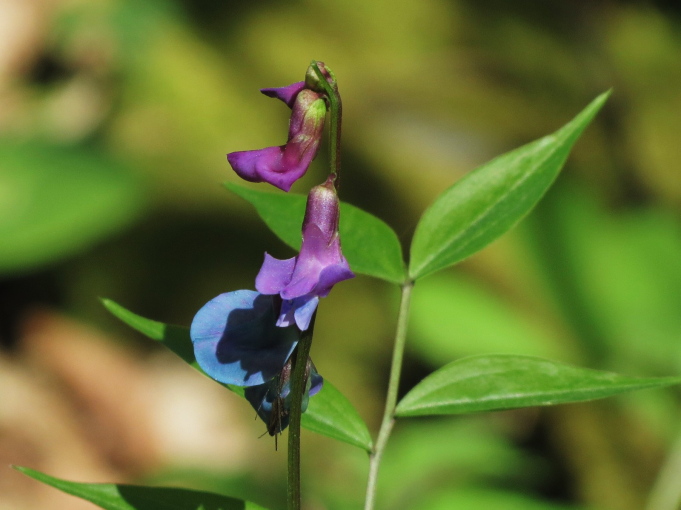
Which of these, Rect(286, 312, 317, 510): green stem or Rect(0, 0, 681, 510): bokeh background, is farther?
Rect(0, 0, 681, 510): bokeh background

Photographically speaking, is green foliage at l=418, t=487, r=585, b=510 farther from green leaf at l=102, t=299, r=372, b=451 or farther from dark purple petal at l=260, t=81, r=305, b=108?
dark purple petal at l=260, t=81, r=305, b=108

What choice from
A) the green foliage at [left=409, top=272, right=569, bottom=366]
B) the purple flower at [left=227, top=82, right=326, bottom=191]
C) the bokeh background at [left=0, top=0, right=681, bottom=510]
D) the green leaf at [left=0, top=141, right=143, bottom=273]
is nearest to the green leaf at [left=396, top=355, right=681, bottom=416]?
the purple flower at [left=227, top=82, right=326, bottom=191]

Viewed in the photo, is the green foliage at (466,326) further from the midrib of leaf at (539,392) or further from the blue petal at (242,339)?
the blue petal at (242,339)

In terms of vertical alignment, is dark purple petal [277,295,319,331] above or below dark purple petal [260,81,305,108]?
below

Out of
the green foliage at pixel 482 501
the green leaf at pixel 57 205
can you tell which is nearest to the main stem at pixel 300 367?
the green foliage at pixel 482 501

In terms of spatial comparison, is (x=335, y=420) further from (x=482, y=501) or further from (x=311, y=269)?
(x=482, y=501)
